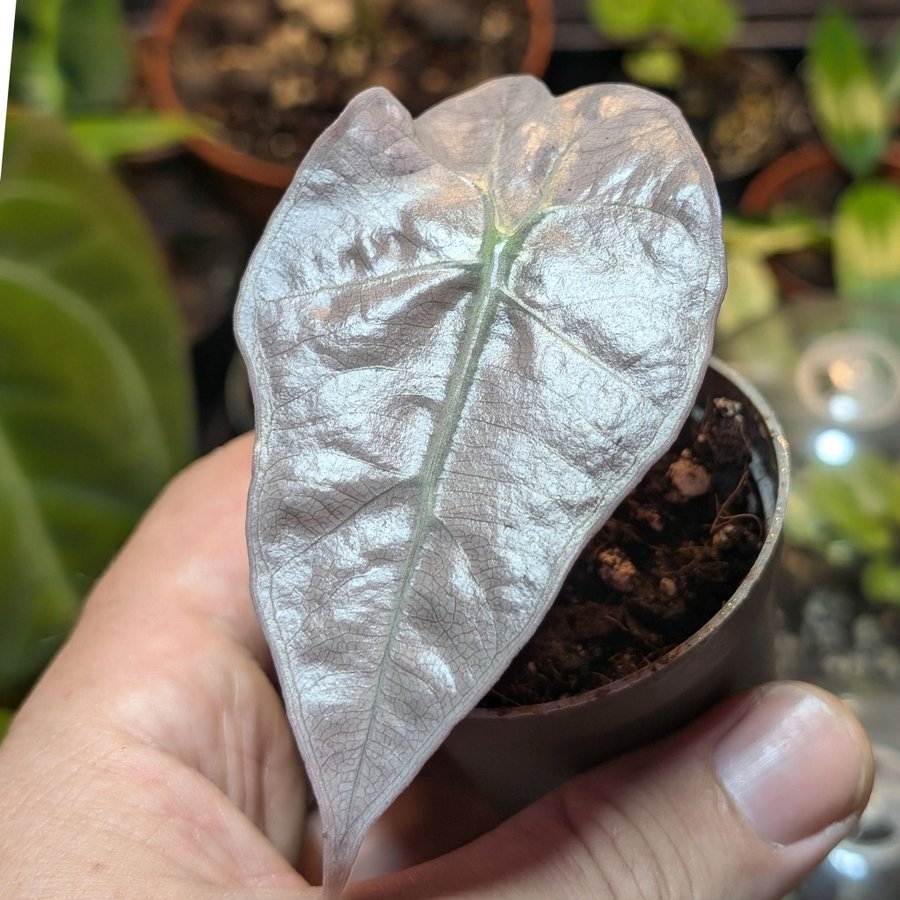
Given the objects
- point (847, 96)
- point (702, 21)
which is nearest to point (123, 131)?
point (702, 21)

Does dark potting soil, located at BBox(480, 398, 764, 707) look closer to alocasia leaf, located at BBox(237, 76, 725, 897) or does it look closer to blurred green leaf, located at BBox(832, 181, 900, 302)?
Answer: alocasia leaf, located at BBox(237, 76, 725, 897)

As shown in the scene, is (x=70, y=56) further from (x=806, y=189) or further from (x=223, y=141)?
(x=806, y=189)

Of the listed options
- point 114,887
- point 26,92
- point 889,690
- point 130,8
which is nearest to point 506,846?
point 114,887

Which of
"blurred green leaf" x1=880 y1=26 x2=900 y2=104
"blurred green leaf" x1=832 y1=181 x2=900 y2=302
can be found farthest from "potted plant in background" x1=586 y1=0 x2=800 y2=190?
"blurred green leaf" x1=832 y1=181 x2=900 y2=302

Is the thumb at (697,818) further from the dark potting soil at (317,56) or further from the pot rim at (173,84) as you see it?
the dark potting soil at (317,56)

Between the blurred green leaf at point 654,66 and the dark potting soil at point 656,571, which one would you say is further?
the blurred green leaf at point 654,66

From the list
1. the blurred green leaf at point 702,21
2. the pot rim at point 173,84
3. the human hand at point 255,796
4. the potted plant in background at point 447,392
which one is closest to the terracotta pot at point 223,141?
the pot rim at point 173,84
